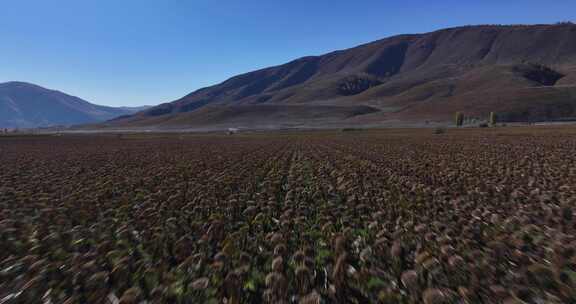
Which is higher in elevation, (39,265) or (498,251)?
(39,265)

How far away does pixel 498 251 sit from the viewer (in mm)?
5109

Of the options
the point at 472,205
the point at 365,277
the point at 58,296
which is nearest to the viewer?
the point at 58,296

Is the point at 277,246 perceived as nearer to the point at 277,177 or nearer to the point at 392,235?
the point at 392,235

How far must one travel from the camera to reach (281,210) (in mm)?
7934

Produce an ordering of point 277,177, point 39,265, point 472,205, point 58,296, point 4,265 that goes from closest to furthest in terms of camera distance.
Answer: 1. point 58,296
2. point 39,265
3. point 4,265
4. point 472,205
5. point 277,177

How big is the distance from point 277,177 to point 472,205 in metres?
7.18

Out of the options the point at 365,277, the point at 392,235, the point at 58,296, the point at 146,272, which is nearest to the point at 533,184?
the point at 392,235

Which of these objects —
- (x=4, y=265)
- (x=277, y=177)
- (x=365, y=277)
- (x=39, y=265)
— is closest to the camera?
(x=365, y=277)

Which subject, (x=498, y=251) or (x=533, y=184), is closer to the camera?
(x=498, y=251)

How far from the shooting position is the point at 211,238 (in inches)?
230

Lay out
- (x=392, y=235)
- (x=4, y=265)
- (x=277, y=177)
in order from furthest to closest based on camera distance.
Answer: (x=277, y=177), (x=392, y=235), (x=4, y=265)

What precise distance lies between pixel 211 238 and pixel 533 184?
10.3 meters

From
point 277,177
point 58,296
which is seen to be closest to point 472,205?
point 277,177

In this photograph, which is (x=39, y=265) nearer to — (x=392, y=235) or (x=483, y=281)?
(x=392, y=235)
